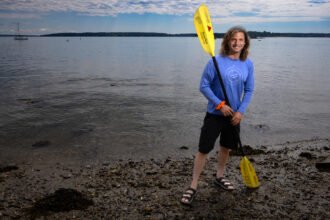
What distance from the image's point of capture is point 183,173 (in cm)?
693

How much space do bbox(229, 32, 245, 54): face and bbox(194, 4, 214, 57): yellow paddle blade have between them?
2.36 ft

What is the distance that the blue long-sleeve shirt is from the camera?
16.1 ft

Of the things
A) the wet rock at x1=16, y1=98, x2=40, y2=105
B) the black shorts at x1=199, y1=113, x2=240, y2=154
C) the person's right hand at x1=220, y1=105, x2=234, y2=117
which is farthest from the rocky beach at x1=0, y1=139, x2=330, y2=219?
the wet rock at x1=16, y1=98, x2=40, y2=105

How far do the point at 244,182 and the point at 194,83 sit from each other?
18920mm

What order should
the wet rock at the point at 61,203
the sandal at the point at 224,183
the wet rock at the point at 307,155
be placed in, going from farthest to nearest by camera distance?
the wet rock at the point at 307,155, the sandal at the point at 224,183, the wet rock at the point at 61,203

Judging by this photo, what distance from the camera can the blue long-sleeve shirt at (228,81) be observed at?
16.1 feet

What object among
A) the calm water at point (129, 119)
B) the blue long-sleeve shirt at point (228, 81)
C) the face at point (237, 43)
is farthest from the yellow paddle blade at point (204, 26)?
the calm water at point (129, 119)

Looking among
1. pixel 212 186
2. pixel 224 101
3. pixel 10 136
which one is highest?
pixel 224 101

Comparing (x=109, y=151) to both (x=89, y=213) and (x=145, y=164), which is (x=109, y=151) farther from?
(x=89, y=213)

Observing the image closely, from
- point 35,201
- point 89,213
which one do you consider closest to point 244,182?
point 89,213

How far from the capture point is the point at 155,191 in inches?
232

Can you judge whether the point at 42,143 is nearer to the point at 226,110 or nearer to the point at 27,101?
the point at 226,110

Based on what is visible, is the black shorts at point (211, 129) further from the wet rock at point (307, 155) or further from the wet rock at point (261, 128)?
the wet rock at point (261, 128)

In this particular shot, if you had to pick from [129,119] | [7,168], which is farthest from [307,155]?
[7,168]
